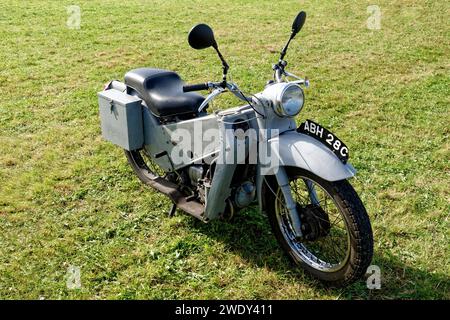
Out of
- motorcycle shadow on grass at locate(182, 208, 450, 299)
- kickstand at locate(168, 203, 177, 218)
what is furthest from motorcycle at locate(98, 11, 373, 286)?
motorcycle shadow on grass at locate(182, 208, 450, 299)

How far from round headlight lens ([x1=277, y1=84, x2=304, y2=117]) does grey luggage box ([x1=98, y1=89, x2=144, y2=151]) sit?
4.85 feet

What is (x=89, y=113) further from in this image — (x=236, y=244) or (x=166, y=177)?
(x=236, y=244)

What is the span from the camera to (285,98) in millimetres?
3113

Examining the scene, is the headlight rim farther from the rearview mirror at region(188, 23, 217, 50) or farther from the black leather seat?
the black leather seat

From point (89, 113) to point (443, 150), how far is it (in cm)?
415

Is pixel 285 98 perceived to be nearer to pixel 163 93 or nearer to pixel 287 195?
pixel 287 195

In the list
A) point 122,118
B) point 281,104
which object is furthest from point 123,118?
point 281,104

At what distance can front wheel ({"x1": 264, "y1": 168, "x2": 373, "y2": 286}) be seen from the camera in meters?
2.99

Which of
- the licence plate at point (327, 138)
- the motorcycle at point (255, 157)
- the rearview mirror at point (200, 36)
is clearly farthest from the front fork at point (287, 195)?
the rearview mirror at point (200, 36)

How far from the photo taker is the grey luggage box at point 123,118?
4133 mm

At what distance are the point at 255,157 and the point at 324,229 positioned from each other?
0.65 metres

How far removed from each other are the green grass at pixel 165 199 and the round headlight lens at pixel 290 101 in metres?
1.11

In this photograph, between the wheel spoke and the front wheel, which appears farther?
the wheel spoke
